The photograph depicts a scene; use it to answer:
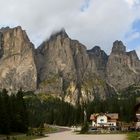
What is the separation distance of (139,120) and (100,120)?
1931 inches

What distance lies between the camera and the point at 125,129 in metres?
112

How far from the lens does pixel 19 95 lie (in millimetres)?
111188

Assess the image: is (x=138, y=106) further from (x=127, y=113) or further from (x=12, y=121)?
(x=127, y=113)

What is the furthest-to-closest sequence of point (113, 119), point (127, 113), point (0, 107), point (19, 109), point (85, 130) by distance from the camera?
point (127, 113), point (113, 119), point (85, 130), point (19, 109), point (0, 107)

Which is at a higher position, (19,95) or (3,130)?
(19,95)

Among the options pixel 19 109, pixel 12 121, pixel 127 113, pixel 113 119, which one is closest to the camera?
pixel 12 121

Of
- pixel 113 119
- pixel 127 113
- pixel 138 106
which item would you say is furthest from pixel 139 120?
pixel 127 113

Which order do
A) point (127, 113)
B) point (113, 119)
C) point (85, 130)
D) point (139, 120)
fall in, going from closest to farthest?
point (85, 130)
point (139, 120)
point (113, 119)
point (127, 113)

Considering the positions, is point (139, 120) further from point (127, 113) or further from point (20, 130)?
point (127, 113)

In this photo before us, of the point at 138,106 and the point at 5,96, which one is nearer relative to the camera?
the point at 5,96

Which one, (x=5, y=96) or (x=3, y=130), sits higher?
(x=5, y=96)

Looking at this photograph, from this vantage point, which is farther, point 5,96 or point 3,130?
point 5,96

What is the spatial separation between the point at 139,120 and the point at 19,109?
3739 cm

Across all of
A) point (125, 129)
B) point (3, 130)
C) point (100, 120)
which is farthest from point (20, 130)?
point (100, 120)
